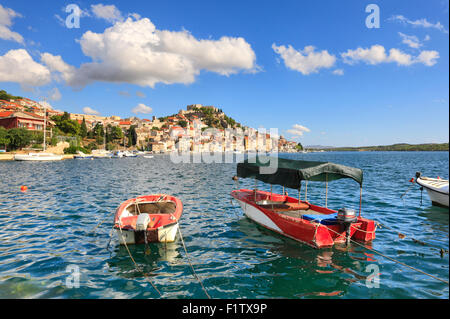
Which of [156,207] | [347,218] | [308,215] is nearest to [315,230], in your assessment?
[308,215]

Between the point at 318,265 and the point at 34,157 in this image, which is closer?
the point at 318,265

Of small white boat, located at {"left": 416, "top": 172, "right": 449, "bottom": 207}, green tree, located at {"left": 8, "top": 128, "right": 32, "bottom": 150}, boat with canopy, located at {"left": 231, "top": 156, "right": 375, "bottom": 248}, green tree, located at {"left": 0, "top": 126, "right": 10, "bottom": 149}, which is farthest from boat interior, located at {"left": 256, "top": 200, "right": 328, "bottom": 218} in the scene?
green tree, located at {"left": 8, "top": 128, "right": 32, "bottom": 150}

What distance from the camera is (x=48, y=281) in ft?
24.7

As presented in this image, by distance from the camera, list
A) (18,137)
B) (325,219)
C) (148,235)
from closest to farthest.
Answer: (148,235)
(325,219)
(18,137)

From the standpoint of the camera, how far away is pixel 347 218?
9656mm

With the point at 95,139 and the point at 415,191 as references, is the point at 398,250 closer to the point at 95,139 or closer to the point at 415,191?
the point at 415,191

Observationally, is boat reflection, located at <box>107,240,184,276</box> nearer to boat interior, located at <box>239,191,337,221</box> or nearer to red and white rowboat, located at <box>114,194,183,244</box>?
red and white rowboat, located at <box>114,194,183,244</box>

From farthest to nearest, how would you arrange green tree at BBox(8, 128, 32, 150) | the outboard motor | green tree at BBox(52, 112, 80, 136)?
green tree at BBox(52, 112, 80, 136), green tree at BBox(8, 128, 32, 150), the outboard motor

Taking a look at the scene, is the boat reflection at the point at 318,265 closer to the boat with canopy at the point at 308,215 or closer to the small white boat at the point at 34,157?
the boat with canopy at the point at 308,215

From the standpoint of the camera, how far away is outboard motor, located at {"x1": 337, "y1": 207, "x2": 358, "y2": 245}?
31.7ft

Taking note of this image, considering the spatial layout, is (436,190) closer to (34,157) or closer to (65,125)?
(34,157)

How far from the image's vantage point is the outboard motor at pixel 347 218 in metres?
9.65
